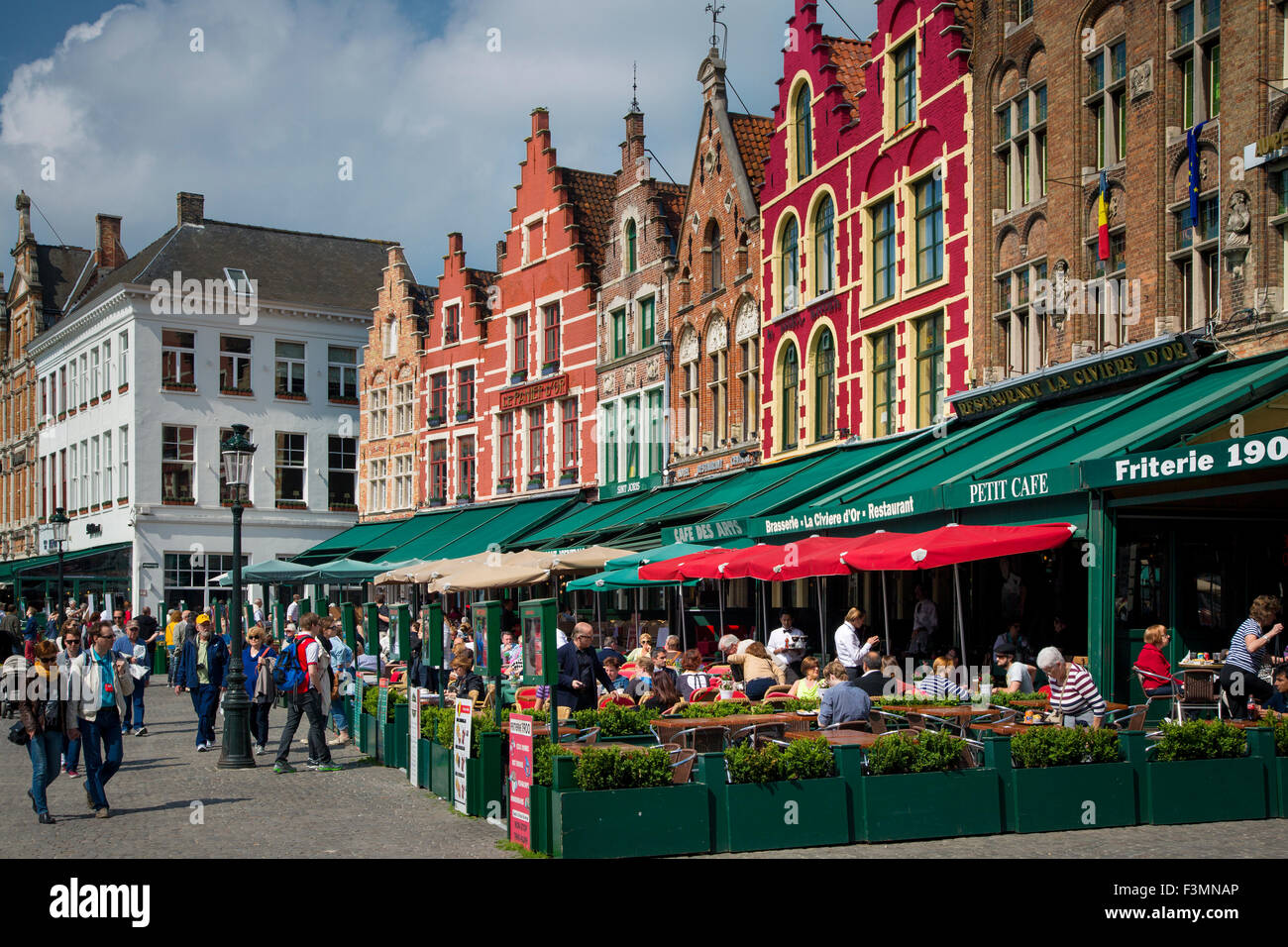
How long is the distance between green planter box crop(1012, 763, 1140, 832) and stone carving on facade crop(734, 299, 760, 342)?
19.9 metres

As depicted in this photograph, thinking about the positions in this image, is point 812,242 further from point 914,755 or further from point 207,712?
point 914,755

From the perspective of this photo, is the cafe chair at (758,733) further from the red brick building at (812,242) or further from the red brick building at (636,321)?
the red brick building at (636,321)

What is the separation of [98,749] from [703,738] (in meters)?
5.61

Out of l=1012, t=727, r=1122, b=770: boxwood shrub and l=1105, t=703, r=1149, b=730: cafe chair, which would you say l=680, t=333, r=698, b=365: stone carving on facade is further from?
l=1012, t=727, r=1122, b=770: boxwood shrub

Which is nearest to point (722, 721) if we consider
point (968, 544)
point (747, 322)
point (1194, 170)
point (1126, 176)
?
point (968, 544)

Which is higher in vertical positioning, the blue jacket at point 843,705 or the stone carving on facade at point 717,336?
the stone carving on facade at point 717,336

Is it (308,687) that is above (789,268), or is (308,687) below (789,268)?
below

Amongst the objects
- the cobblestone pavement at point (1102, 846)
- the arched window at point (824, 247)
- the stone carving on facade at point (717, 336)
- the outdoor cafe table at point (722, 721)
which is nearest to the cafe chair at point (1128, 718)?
the cobblestone pavement at point (1102, 846)

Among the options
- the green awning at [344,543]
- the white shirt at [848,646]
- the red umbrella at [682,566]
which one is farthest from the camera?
the green awning at [344,543]

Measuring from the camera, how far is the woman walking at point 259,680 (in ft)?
58.5

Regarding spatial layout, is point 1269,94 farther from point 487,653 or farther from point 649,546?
point 649,546

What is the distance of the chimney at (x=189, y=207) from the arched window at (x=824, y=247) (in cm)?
3122

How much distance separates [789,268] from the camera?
29344 mm

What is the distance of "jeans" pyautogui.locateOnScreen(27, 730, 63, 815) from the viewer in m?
12.3
